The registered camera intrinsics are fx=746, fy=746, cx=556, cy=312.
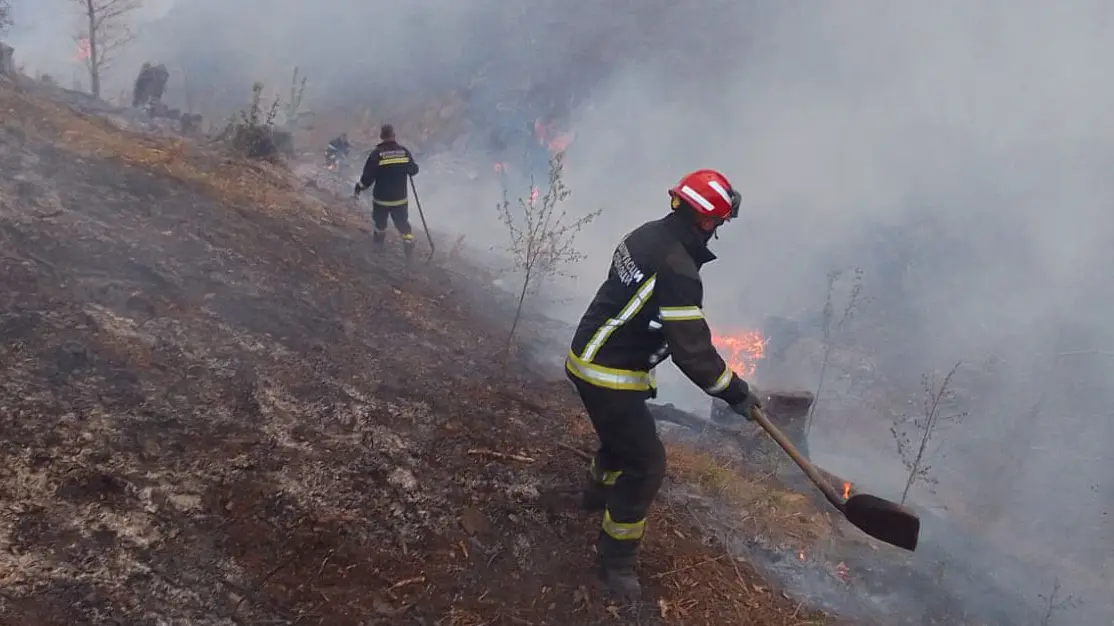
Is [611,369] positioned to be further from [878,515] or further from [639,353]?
[878,515]

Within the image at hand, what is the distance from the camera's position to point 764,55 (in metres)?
25.2

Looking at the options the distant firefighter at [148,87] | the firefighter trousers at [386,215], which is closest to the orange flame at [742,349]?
the firefighter trousers at [386,215]

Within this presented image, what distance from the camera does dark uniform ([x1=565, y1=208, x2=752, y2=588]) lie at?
3178 millimetres

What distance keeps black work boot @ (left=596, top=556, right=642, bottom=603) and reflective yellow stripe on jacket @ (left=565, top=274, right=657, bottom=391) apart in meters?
0.87

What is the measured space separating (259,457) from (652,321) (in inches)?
82.7

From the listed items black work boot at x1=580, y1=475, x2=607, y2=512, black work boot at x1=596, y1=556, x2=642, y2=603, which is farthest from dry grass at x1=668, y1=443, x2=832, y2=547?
black work boot at x1=596, y1=556, x2=642, y2=603

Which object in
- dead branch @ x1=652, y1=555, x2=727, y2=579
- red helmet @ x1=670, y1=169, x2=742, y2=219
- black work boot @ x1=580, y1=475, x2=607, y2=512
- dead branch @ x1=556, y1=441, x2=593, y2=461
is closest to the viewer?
red helmet @ x1=670, y1=169, x2=742, y2=219

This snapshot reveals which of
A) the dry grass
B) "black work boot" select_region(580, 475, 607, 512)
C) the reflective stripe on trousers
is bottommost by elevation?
the dry grass


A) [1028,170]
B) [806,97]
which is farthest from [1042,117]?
[806,97]

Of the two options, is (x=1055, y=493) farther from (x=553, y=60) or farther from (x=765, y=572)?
(x=553, y=60)

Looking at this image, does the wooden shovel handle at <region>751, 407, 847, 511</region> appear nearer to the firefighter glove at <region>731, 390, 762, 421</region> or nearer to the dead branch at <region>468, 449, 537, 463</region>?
the firefighter glove at <region>731, 390, 762, 421</region>

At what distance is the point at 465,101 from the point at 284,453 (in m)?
21.1

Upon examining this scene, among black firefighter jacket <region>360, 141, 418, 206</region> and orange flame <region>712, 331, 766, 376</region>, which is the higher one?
black firefighter jacket <region>360, 141, 418, 206</region>

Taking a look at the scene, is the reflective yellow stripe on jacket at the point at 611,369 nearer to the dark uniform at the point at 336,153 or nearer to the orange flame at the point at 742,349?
the orange flame at the point at 742,349
